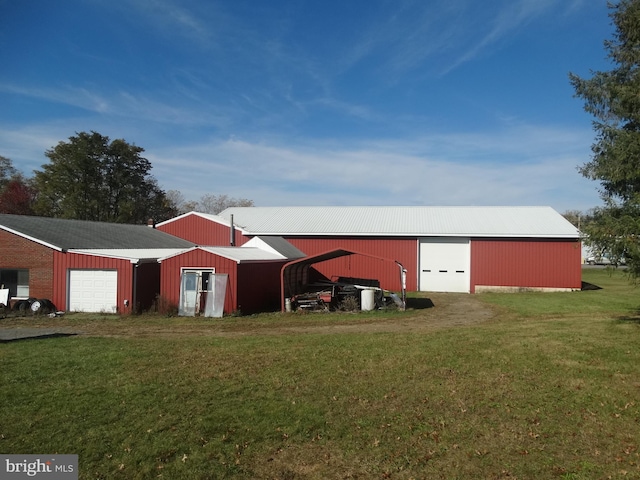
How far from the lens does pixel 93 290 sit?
20844 millimetres

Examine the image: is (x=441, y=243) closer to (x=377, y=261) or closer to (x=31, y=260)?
(x=377, y=261)

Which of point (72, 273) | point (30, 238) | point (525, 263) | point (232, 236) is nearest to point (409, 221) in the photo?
point (525, 263)

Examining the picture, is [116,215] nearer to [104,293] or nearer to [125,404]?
[104,293]

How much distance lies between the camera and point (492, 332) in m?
14.1

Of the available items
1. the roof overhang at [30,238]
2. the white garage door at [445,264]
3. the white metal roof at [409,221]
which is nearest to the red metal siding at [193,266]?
the roof overhang at [30,238]

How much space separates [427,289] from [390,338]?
1811 cm

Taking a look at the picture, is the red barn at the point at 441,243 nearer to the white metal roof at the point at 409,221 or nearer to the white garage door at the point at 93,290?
the white metal roof at the point at 409,221

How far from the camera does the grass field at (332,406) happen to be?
18.7ft

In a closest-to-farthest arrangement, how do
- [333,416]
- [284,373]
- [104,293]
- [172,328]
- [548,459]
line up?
[548,459] → [333,416] → [284,373] → [172,328] → [104,293]

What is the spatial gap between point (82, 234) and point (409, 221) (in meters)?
20.5

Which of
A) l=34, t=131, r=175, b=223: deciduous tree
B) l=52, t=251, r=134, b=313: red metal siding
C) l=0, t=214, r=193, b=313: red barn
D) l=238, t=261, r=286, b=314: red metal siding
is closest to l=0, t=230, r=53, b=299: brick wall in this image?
l=0, t=214, r=193, b=313: red barn

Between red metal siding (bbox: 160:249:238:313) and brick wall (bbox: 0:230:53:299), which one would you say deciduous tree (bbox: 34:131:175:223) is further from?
red metal siding (bbox: 160:249:238:313)

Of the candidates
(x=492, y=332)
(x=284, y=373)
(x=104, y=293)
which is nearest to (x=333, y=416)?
(x=284, y=373)

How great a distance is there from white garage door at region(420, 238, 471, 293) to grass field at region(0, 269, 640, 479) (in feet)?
55.9
